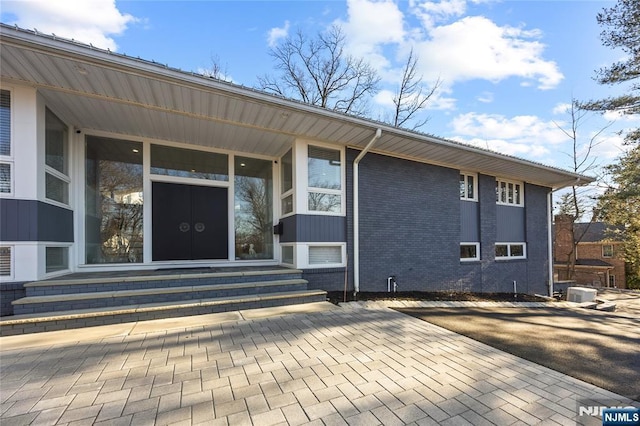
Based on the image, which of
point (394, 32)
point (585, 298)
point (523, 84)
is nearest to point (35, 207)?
point (394, 32)

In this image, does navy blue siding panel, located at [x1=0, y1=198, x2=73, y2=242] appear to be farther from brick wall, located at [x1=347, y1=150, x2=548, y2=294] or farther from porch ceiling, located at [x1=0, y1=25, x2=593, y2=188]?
brick wall, located at [x1=347, y1=150, x2=548, y2=294]

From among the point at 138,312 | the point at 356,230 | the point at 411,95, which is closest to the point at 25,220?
the point at 138,312

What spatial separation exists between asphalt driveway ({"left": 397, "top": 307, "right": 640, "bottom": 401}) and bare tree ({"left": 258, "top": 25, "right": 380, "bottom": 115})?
12.1 metres

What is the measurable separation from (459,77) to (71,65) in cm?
1002

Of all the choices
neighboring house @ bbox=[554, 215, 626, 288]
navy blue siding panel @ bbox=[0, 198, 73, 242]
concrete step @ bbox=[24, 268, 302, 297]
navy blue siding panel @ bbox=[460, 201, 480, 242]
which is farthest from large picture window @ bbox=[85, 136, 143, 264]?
neighboring house @ bbox=[554, 215, 626, 288]

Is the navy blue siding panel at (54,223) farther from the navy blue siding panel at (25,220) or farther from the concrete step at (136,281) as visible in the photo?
the concrete step at (136,281)

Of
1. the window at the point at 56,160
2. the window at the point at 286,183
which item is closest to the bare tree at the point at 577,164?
the window at the point at 286,183

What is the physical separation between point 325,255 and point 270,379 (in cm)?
388

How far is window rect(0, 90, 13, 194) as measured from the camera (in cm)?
381

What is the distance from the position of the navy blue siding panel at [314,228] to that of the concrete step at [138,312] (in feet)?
4.40

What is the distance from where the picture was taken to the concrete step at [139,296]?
3.63m

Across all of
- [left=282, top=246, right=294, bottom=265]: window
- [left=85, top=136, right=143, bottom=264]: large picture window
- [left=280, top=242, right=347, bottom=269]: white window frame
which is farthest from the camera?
[left=282, top=246, right=294, bottom=265]: window

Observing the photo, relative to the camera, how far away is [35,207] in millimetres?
3887

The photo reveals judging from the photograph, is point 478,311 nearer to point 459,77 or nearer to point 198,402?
point 198,402
